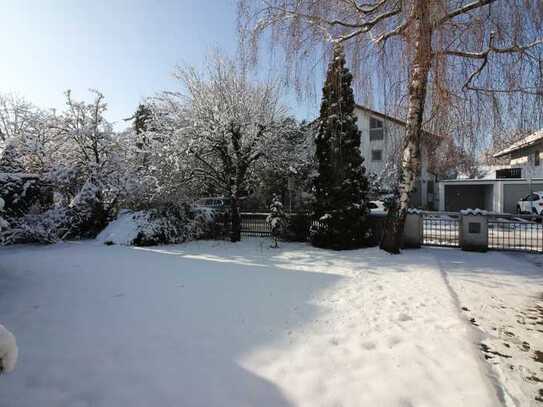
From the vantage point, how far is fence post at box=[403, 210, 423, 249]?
7875 millimetres

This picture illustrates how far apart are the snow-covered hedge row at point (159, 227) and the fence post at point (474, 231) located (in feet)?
24.6

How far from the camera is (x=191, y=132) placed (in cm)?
880

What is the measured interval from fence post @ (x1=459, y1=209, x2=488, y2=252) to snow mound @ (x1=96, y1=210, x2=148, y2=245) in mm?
9141

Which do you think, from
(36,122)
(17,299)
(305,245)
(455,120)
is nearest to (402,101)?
(455,120)

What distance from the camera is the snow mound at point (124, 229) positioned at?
8.48 m

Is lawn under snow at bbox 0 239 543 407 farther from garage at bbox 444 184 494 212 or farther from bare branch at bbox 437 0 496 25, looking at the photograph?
garage at bbox 444 184 494 212

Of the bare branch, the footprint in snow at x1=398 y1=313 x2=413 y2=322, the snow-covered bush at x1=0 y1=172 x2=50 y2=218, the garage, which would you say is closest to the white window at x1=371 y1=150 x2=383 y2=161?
the garage

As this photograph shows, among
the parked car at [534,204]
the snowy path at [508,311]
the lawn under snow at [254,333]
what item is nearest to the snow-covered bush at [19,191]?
the lawn under snow at [254,333]

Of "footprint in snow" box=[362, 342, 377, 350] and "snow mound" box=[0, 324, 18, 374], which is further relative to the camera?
"footprint in snow" box=[362, 342, 377, 350]

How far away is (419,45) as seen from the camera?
18.3 ft

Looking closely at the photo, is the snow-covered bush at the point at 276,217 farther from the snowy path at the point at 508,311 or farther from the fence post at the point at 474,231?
the fence post at the point at 474,231

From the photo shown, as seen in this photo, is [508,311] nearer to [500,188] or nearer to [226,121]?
[226,121]

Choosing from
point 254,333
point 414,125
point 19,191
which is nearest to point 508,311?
point 254,333

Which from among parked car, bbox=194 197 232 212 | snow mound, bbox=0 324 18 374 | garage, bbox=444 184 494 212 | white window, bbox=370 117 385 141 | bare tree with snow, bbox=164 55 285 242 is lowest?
snow mound, bbox=0 324 18 374
